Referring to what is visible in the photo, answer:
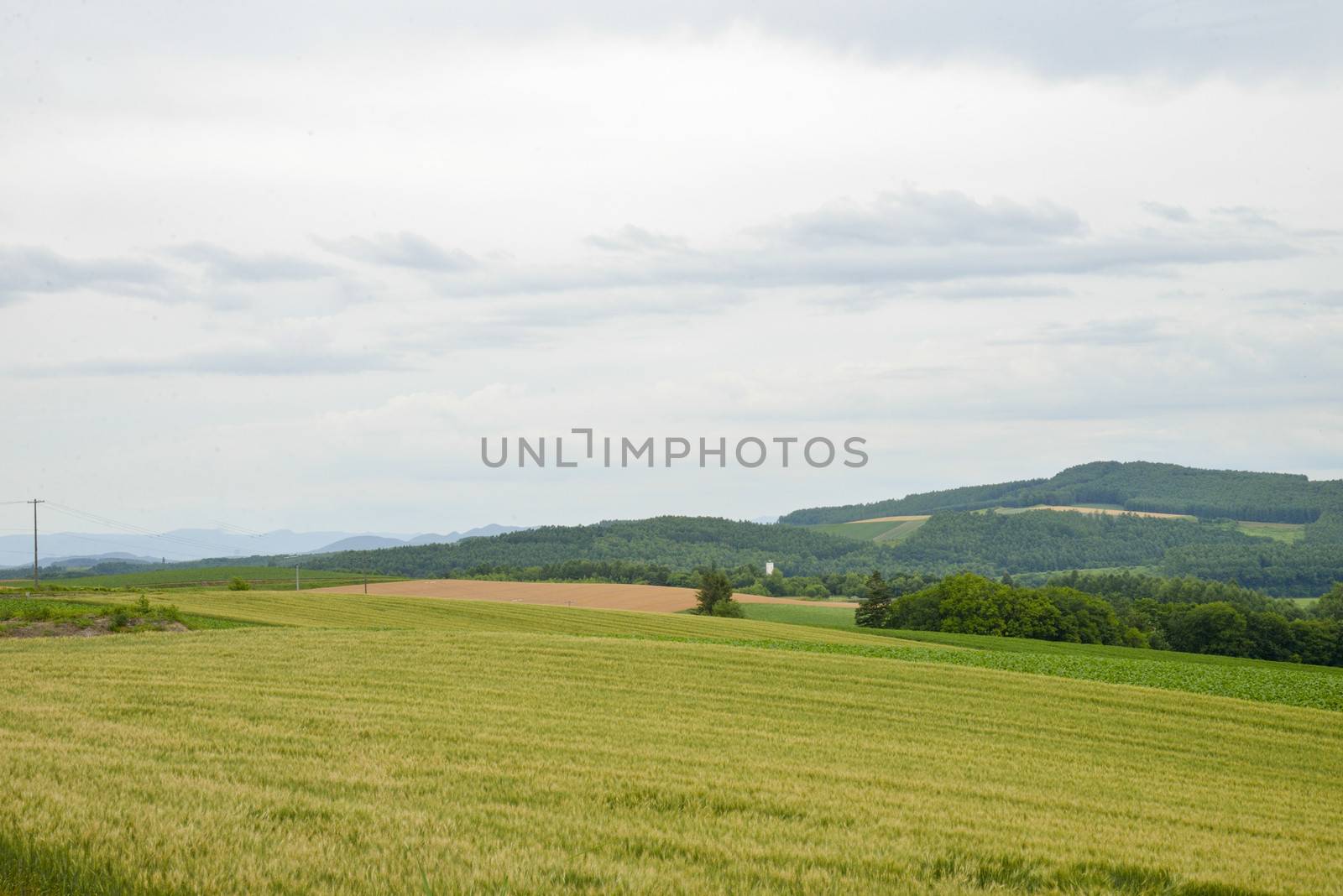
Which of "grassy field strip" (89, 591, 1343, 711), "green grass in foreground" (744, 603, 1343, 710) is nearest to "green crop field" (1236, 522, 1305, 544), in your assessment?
"grassy field strip" (89, 591, 1343, 711)

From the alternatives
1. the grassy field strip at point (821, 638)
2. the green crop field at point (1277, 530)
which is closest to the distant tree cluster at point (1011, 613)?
the grassy field strip at point (821, 638)

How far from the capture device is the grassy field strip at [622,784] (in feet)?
22.5

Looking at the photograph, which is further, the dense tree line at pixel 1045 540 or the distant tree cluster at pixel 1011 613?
the dense tree line at pixel 1045 540

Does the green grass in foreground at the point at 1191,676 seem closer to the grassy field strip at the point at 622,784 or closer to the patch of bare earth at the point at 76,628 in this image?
the grassy field strip at the point at 622,784

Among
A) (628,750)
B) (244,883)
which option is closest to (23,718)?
(628,750)

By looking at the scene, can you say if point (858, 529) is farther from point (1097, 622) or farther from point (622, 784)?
point (622, 784)

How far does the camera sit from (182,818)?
25.0ft

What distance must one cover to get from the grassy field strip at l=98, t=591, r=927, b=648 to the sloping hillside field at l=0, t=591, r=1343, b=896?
21172 mm

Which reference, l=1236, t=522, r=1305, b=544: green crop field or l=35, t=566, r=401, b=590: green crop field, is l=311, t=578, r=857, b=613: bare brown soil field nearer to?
l=35, t=566, r=401, b=590: green crop field

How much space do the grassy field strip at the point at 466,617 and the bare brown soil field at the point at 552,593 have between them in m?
9.47

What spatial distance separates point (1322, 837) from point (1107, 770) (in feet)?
12.5

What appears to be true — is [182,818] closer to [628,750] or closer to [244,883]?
[244,883]

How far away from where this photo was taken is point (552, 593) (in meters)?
78.6

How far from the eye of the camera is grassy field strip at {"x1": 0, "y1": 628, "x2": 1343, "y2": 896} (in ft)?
22.5
